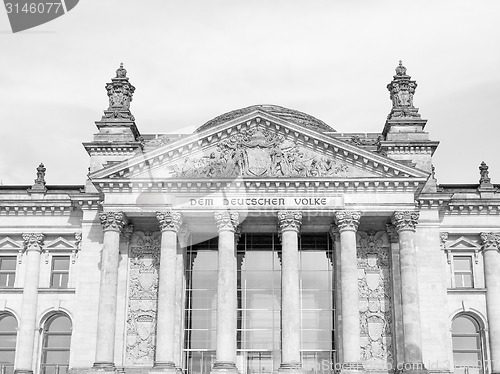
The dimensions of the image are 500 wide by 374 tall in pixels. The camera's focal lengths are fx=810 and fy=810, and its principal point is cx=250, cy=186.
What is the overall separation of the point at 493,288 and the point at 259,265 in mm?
14046

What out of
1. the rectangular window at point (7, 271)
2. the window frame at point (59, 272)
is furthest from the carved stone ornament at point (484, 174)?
the rectangular window at point (7, 271)

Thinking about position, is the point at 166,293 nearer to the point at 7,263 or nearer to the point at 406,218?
the point at 7,263

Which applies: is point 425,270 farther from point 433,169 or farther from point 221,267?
point 221,267

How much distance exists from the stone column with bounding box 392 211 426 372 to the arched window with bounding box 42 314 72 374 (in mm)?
20079

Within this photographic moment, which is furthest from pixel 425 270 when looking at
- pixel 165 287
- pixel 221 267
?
pixel 165 287

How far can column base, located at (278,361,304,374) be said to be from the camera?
140 feet

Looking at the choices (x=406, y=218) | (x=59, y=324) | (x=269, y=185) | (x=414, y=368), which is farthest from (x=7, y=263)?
(x=414, y=368)

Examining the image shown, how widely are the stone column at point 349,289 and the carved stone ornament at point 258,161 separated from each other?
9.46 ft

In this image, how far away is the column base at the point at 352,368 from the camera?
42.7m

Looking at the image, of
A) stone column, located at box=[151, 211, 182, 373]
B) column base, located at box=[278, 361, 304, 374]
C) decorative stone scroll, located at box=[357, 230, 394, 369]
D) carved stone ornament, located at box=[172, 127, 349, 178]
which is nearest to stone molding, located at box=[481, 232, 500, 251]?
decorative stone scroll, located at box=[357, 230, 394, 369]

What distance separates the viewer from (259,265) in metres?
48.2

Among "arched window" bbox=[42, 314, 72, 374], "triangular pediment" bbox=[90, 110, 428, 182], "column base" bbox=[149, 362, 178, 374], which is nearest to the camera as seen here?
"column base" bbox=[149, 362, 178, 374]

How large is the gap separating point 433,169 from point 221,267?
15.3 m

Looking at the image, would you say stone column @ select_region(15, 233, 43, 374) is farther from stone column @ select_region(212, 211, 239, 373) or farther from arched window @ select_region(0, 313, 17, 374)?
stone column @ select_region(212, 211, 239, 373)
